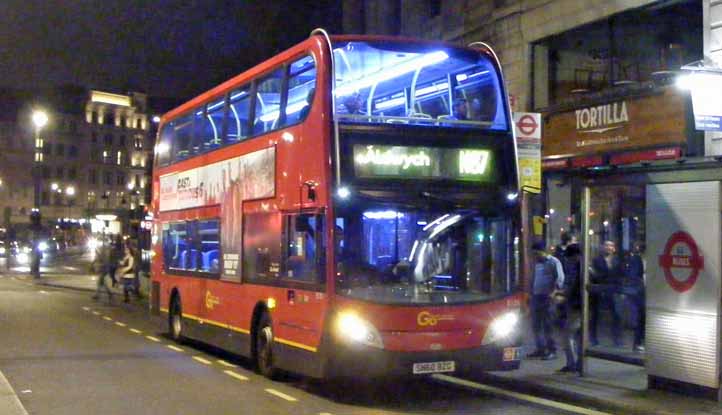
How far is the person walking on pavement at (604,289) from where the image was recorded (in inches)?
541

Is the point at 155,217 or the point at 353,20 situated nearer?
the point at 155,217

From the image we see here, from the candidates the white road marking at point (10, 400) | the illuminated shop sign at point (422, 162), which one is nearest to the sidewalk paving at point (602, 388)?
the illuminated shop sign at point (422, 162)

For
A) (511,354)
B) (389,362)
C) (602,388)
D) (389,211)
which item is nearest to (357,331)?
(389,362)

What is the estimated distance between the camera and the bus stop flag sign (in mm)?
14359

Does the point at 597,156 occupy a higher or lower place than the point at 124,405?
higher

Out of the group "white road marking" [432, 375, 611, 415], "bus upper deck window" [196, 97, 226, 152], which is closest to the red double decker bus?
"white road marking" [432, 375, 611, 415]

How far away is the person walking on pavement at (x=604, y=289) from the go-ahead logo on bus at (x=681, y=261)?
1.32 metres

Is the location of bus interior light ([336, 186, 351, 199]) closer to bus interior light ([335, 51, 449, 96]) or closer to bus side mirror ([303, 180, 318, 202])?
bus side mirror ([303, 180, 318, 202])

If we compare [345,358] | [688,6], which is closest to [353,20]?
[688,6]

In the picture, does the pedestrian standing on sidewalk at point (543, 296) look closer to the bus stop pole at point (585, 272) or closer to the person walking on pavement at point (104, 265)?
the bus stop pole at point (585, 272)

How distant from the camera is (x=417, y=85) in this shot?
1268 centimetres

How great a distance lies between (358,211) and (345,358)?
173cm

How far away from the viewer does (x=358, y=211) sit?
38.3 feet

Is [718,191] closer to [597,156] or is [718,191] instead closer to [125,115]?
[597,156]
